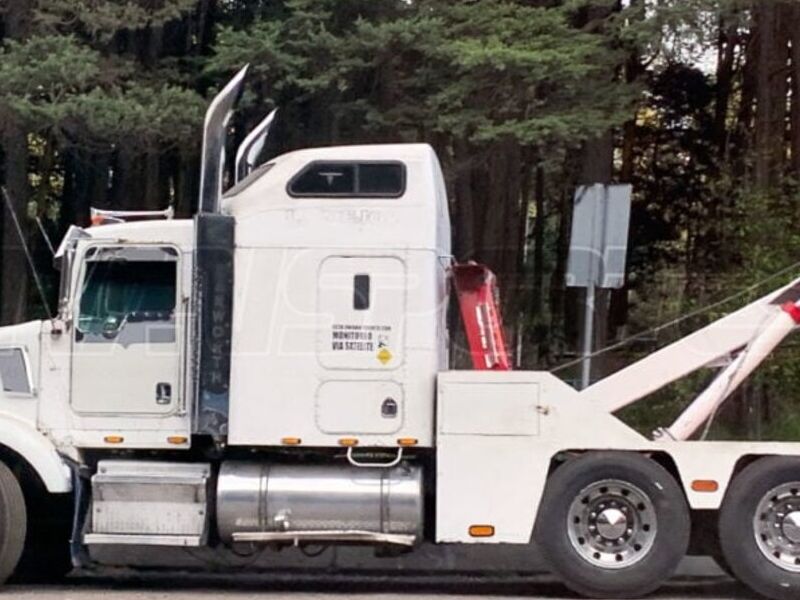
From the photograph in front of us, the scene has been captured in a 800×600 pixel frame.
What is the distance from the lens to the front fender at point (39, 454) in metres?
9.58

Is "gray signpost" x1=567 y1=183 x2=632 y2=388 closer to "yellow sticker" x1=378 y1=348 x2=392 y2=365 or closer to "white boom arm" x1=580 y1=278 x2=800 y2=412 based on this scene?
"white boom arm" x1=580 y1=278 x2=800 y2=412

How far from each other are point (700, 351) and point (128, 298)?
14.0 feet

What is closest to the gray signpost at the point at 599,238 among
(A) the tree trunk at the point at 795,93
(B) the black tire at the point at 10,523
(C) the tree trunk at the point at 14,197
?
(B) the black tire at the point at 10,523

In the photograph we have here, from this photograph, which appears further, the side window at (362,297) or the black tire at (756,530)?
the side window at (362,297)

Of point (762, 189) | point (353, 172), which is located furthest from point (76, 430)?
point (762, 189)

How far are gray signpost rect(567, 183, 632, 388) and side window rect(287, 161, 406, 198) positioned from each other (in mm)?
2406

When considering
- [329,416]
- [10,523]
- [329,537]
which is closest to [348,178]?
[329,416]

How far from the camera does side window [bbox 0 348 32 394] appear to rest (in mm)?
9836

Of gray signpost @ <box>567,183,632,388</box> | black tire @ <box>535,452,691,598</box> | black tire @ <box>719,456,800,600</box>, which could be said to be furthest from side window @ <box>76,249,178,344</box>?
black tire @ <box>719,456,800,600</box>

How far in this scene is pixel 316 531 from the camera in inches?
378

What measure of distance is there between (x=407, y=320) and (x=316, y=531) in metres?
1.66

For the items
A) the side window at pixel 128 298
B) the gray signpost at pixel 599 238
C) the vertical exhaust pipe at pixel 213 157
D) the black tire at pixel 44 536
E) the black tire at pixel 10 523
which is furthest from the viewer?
the gray signpost at pixel 599 238

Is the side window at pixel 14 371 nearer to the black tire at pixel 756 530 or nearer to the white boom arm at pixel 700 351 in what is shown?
the white boom arm at pixel 700 351

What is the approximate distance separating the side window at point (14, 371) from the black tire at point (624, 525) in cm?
390
